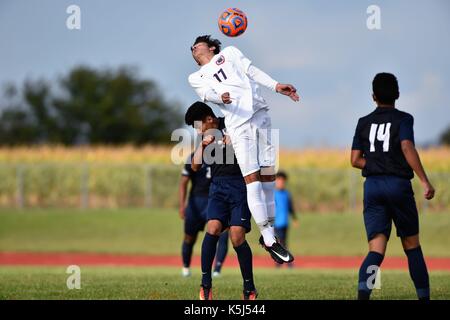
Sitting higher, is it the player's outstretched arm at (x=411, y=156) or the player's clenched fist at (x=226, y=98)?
the player's clenched fist at (x=226, y=98)

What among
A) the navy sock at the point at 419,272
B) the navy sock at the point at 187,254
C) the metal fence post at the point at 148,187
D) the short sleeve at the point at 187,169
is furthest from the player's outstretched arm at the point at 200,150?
the metal fence post at the point at 148,187

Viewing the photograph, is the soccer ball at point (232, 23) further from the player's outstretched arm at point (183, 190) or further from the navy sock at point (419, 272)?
the player's outstretched arm at point (183, 190)

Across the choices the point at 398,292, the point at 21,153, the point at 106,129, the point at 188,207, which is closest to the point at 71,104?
the point at 106,129

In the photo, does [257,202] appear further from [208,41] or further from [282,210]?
[282,210]

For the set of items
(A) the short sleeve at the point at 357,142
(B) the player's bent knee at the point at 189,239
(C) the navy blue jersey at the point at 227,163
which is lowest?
(B) the player's bent knee at the point at 189,239

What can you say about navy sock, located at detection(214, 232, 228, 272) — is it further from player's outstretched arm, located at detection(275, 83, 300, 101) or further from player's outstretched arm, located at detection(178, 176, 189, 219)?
player's outstretched arm, located at detection(275, 83, 300, 101)

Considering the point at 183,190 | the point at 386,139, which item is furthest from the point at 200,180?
the point at 386,139

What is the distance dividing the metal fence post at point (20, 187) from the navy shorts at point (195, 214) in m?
23.0

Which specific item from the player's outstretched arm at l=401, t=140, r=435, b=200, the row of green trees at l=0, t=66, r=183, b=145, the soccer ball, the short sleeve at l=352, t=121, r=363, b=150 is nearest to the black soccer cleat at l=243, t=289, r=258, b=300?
the short sleeve at l=352, t=121, r=363, b=150

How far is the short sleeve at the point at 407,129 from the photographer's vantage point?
31.8ft

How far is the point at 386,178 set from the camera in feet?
32.3

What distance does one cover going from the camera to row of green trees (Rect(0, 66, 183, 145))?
73938mm

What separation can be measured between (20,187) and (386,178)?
30.0m

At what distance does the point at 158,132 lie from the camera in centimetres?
7612
